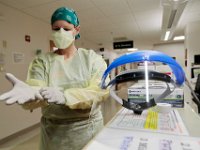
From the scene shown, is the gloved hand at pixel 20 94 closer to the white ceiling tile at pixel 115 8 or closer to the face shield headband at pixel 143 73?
the face shield headband at pixel 143 73

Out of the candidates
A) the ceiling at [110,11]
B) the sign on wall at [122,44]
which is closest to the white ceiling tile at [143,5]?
the ceiling at [110,11]

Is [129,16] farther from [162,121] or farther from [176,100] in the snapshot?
[162,121]

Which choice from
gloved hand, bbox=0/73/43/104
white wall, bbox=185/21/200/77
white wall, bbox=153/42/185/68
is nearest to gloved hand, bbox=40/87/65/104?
gloved hand, bbox=0/73/43/104

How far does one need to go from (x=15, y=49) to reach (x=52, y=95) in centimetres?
287

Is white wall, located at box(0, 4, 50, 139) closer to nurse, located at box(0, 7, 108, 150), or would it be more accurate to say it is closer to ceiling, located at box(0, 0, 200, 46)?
ceiling, located at box(0, 0, 200, 46)

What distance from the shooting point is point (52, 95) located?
753 millimetres

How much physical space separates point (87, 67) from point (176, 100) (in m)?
0.66

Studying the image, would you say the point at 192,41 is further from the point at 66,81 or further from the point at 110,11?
the point at 66,81

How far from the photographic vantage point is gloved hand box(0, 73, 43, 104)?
2.13 ft

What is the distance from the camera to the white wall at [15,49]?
291 cm

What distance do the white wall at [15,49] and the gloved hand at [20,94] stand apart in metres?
2.51

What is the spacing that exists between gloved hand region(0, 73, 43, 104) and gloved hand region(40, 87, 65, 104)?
0.07 ft

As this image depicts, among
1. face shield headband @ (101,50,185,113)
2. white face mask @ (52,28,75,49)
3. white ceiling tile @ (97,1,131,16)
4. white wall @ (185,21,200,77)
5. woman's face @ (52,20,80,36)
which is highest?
white ceiling tile @ (97,1,131,16)

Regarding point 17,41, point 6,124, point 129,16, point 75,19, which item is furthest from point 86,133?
point 129,16
